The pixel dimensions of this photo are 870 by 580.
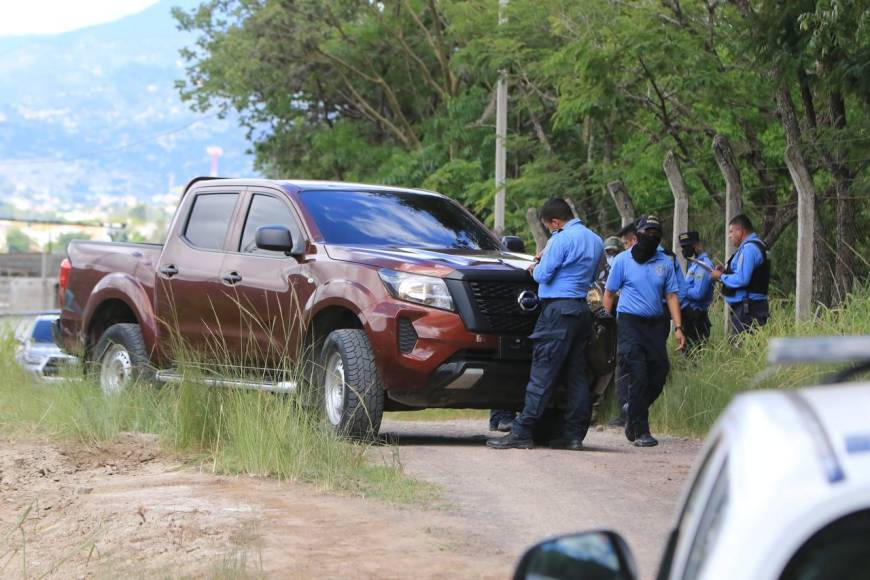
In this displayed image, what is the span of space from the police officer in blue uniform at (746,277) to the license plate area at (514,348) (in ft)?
11.4

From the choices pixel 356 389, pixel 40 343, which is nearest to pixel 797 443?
pixel 356 389

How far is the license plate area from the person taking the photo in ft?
34.8

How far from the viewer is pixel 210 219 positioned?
40.1ft

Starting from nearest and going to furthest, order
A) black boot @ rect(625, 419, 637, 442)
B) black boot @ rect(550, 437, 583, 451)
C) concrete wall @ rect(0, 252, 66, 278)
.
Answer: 1. black boot @ rect(550, 437, 583, 451)
2. black boot @ rect(625, 419, 637, 442)
3. concrete wall @ rect(0, 252, 66, 278)

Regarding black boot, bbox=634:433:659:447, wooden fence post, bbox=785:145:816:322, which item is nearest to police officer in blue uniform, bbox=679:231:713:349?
wooden fence post, bbox=785:145:816:322

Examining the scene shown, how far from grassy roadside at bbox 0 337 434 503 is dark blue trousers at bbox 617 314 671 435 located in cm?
247

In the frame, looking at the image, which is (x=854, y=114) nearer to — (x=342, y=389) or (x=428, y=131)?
(x=342, y=389)

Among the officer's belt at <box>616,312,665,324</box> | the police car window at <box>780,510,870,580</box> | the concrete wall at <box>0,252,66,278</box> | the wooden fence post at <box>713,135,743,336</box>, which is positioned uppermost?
the wooden fence post at <box>713,135,743,336</box>

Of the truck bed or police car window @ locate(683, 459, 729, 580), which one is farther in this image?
the truck bed

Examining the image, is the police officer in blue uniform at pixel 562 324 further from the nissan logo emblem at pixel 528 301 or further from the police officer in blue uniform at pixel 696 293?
the police officer in blue uniform at pixel 696 293

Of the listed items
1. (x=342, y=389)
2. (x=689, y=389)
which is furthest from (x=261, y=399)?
(x=689, y=389)

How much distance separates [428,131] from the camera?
1449 inches

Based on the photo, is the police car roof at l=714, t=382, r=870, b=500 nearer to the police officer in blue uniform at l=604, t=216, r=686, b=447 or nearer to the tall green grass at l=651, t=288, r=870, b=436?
the police officer in blue uniform at l=604, t=216, r=686, b=447

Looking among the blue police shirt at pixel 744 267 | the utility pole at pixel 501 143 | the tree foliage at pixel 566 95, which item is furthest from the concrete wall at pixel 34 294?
the blue police shirt at pixel 744 267
